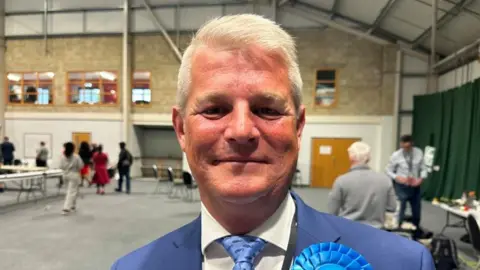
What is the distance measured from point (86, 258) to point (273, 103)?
13.7 feet

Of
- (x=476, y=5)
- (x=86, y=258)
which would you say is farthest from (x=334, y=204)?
(x=476, y=5)

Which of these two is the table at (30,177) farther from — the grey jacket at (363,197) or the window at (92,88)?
the grey jacket at (363,197)

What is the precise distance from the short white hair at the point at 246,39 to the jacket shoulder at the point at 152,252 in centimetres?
35

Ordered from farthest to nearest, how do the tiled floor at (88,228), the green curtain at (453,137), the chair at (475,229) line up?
the green curtain at (453,137) → the tiled floor at (88,228) → the chair at (475,229)

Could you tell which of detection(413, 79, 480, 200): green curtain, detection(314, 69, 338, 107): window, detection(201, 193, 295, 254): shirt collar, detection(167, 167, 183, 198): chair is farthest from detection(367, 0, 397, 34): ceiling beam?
detection(201, 193, 295, 254): shirt collar

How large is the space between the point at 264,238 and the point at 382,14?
35.0 feet

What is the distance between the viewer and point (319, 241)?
75cm

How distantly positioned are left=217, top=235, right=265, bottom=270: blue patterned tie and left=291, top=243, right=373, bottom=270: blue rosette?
15 centimetres

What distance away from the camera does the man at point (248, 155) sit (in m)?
0.66

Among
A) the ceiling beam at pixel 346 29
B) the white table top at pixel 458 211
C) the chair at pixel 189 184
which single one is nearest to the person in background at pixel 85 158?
the chair at pixel 189 184

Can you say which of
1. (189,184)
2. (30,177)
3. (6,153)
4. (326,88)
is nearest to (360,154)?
(189,184)

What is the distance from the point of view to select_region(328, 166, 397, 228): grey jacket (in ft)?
9.68

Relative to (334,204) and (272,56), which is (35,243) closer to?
(334,204)

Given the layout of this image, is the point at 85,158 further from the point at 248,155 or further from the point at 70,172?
the point at 248,155
